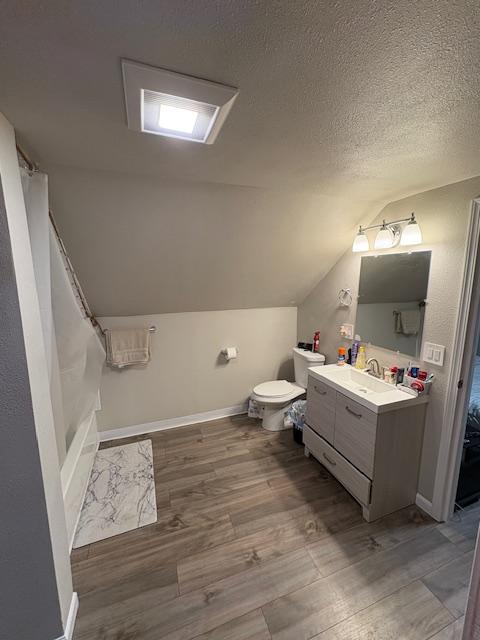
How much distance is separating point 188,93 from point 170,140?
0.31 meters

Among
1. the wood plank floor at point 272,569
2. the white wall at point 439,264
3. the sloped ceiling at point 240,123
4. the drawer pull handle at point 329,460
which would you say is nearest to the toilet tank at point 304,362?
the white wall at point 439,264

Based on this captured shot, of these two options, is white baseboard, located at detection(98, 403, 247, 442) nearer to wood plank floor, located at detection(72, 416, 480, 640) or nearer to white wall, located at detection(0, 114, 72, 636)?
wood plank floor, located at detection(72, 416, 480, 640)

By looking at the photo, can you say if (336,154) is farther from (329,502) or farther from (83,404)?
(83,404)

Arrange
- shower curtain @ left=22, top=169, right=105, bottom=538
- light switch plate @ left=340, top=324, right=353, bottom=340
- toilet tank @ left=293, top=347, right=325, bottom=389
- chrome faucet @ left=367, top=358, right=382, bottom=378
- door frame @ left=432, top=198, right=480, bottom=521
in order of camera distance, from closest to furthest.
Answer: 1. shower curtain @ left=22, top=169, right=105, bottom=538
2. door frame @ left=432, top=198, right=480, bottom=521
3. chrome faucet @ left=367, top=358, right=382, bottom=378
4. light switch plate @ left=340, top=324, right=353, bottom=340
5. toilet tank @ left=293, top=347, right=325, bottom=389

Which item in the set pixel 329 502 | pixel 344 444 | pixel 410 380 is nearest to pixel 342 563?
pixel 329 502

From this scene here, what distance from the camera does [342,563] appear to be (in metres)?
1.50

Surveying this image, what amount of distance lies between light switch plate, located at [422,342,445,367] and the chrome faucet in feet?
1.25

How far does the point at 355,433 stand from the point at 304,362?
1.08 m

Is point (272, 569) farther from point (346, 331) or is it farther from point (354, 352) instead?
point (346, 331)

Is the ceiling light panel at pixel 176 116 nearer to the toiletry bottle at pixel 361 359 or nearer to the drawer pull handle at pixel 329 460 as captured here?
the toiletry bottle at pixel 361 359

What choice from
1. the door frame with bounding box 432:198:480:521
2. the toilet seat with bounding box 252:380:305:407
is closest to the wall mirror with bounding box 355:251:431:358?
the door frame with bounding box 432:198:480:521

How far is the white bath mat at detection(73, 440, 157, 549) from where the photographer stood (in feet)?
5.62

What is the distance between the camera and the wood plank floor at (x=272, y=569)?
1230mm

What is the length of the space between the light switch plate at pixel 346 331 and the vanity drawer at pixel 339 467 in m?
0.89
